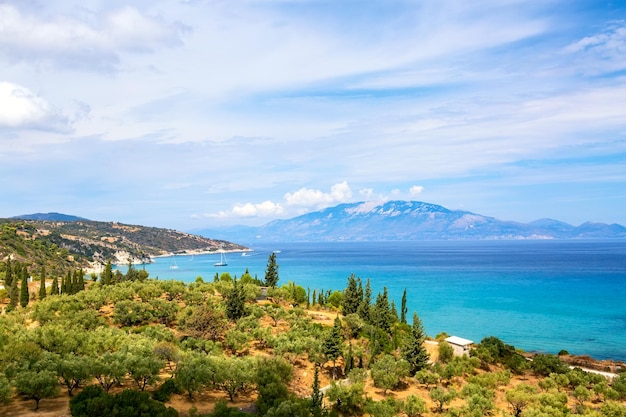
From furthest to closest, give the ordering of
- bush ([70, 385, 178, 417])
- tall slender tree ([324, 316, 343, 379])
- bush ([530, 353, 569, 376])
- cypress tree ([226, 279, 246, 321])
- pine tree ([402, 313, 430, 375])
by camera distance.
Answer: cypress tree ([226, 279, 246, 321])
pine tree ([402, 313, 430, 375])
bush ([530, 353, 569, 376])
tall slender tree ([324, 316, 343, 379])
bush ([70, 385, 178, 417])

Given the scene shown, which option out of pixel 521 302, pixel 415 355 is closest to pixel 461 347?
pixel 415 355

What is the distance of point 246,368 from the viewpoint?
3806 centimetres

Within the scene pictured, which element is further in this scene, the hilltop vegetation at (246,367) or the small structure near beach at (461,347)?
the small structure near beach at (461,347)

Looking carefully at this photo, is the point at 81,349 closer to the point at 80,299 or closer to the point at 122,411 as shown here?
the point at 122,411

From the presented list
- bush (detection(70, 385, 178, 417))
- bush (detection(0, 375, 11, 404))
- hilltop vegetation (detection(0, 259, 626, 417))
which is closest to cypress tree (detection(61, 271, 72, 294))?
hilltop vegetation (detection(0, 259, 626, 417))

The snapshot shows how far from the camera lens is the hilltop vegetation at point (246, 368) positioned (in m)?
33.3

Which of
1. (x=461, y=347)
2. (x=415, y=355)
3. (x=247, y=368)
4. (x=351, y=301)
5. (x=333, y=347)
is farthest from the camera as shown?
(x=351, y=301)

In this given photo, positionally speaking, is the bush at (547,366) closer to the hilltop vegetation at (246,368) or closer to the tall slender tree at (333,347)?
the hilltop vegetation at (246,368)

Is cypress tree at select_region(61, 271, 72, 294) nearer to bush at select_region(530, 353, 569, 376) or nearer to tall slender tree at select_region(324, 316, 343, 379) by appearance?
tall slender tree at select_region(324, 316, 343, 379)

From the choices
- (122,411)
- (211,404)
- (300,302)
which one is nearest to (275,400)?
(211,404)

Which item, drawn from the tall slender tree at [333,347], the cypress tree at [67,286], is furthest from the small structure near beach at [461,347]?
the cypress tree at [67,286]

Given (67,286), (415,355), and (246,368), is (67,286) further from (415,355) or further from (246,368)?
(415,355)

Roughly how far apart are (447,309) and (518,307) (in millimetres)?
18682

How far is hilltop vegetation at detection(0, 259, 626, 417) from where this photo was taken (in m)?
33.3
